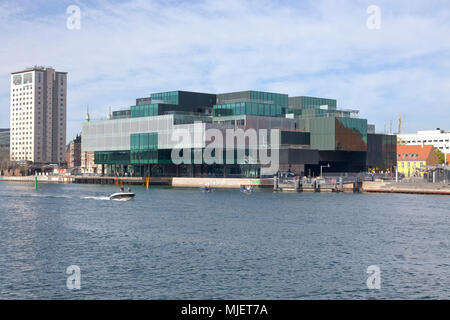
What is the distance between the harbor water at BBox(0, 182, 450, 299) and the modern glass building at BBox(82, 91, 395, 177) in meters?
80.9

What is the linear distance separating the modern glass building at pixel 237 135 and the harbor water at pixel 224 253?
80940 millimetres

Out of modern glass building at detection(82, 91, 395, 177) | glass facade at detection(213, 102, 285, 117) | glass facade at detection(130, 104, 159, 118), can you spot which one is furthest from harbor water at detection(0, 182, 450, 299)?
glass facade at detection(130, 104, 159, 118)

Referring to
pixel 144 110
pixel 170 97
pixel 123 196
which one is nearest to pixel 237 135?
pixel 170 97

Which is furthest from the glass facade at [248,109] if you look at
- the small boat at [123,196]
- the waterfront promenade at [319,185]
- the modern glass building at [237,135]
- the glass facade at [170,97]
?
the small boat at [123,196]

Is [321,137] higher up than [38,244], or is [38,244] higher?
[321,137]

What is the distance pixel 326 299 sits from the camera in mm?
36062

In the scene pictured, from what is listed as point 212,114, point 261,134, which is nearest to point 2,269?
point 261,134

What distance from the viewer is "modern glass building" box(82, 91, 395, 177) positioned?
171 m

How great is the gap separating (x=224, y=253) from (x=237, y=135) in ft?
398

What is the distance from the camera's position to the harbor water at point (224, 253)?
125 feet

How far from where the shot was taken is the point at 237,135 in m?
171

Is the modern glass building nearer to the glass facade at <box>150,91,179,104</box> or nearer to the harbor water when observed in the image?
the glass facade at <box>150,91,179,104</box>

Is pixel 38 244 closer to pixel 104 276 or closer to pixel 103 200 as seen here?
pixel 104 276
